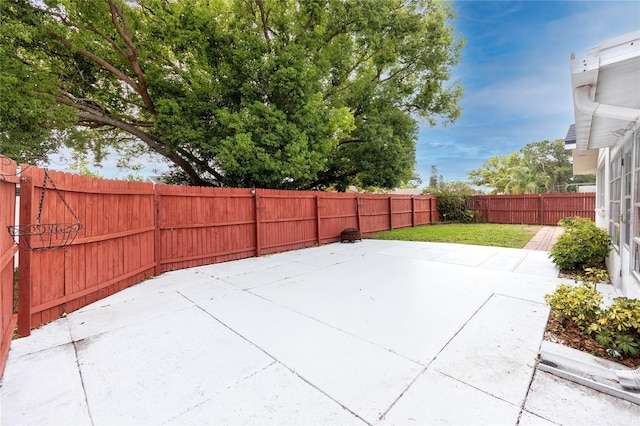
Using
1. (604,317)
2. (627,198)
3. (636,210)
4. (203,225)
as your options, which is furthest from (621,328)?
(203,225)

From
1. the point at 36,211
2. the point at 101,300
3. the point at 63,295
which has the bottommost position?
the point at 101,300

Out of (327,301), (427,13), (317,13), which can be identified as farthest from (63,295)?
(427,13)

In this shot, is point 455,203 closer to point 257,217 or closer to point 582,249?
point 582,249

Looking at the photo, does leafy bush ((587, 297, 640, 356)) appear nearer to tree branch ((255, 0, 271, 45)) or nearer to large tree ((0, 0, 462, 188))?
large tree ((0, 0, 462, 188))

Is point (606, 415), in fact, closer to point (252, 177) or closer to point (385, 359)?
point (385, 359)

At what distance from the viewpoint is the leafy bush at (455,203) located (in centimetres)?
1530

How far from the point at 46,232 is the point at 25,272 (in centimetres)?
46

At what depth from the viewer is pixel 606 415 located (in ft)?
5.20

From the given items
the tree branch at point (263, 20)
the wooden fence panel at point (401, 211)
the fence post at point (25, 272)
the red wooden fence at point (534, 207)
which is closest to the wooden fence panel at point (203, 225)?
the fence post at point (25, 272)

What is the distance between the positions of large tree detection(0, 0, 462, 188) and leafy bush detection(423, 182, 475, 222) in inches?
198

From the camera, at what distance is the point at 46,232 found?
2.93 m

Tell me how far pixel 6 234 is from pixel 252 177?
710cm

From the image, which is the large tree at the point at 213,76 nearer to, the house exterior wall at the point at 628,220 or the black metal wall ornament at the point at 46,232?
the black metal wall ornament at the point at 46,232

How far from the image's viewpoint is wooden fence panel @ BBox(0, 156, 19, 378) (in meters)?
2.29
